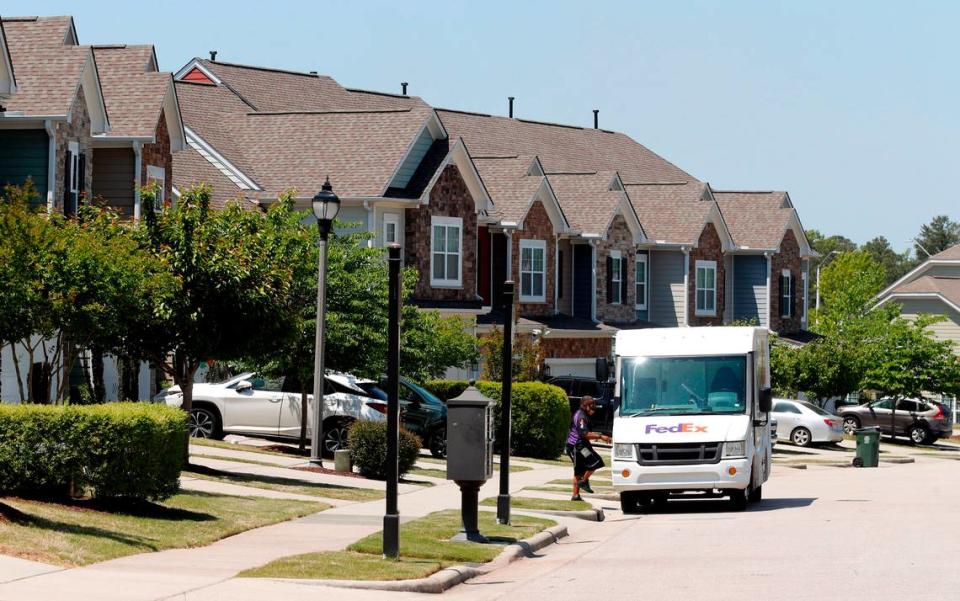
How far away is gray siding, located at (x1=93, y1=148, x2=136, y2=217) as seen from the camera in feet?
119

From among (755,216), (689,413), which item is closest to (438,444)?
(689,413)

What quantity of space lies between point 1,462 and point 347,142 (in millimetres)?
27815

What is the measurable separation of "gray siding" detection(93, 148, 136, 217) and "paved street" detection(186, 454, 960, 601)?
15.7 m

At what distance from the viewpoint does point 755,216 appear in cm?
6469

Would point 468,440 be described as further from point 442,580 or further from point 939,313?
point 939,313

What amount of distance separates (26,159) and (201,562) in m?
19.8

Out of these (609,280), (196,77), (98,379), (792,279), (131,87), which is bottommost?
(98,379)

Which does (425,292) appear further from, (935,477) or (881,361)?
(881,361)

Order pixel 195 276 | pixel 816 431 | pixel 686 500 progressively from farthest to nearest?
pixel 816 431
pixel 686 500
pixel 195 276

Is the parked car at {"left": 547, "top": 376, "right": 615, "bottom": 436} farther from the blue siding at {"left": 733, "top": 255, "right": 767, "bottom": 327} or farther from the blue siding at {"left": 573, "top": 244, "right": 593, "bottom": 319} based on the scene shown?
the blue siding at {"left": 733, "top": 255, "right": 767, "bottom": 327}

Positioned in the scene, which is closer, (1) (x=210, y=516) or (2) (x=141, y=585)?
(2) (x=141, y=585)

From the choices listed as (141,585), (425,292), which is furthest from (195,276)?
(425,292)

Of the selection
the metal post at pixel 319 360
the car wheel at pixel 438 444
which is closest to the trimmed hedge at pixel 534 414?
the car wheel at pixel 438 444

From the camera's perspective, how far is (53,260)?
20531 millimetres
